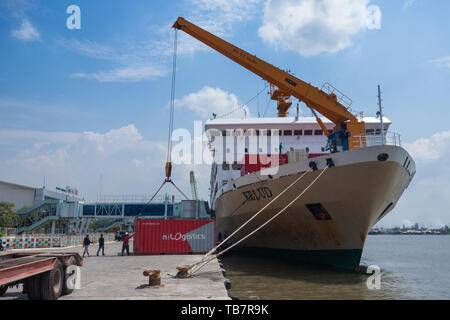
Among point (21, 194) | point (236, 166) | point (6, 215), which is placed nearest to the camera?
point (236, 166)

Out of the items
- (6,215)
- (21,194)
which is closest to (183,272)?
(6,215)

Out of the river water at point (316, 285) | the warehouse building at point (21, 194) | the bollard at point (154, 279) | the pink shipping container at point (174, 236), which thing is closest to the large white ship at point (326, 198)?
the river water at point (316, 285)

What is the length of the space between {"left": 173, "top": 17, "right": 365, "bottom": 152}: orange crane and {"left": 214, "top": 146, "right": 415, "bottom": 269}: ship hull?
12.8 feet

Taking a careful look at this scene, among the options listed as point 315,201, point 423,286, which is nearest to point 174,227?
point 315,201

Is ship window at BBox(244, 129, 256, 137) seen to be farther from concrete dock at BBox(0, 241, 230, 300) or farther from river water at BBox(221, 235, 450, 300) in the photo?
concrete dock at BBox(0, 241, 230, 300)

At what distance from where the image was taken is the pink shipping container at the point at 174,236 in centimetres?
2059

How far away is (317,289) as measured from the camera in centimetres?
A: 1207

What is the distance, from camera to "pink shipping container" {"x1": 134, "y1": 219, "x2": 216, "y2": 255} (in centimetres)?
2059

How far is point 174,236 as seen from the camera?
20.7 metres

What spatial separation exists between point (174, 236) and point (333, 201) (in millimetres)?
10142

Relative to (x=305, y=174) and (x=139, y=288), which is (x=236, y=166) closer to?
(x=305, y=174)

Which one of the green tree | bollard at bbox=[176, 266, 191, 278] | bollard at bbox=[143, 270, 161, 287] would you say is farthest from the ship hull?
the green tree
